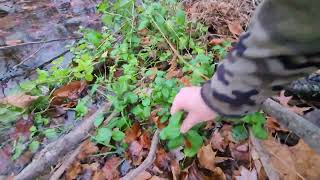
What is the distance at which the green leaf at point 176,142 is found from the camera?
1.45 meters

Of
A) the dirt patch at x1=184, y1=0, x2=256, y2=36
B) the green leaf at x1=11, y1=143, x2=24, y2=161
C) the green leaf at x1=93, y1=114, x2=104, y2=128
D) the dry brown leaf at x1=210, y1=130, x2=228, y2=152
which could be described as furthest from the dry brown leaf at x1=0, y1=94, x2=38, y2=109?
the dirt patch at x1=184, y1=0, x2=256, y2=36

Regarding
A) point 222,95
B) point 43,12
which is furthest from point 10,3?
point 222,95

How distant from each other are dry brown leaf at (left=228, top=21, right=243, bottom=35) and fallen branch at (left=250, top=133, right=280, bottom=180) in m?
0.94

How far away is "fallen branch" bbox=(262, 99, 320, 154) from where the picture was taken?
142 cm

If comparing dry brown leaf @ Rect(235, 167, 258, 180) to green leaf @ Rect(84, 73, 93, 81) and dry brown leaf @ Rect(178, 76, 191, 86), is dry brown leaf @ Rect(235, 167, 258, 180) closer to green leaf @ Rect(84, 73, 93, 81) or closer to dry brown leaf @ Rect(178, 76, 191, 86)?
dry brown leaf @ Rect(178, 76, 191, 86)

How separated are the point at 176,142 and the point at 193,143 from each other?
0.07 metres

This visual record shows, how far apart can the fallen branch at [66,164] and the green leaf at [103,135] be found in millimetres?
121

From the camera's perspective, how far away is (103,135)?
1628mm

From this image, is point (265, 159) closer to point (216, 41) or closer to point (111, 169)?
point (111, 169)

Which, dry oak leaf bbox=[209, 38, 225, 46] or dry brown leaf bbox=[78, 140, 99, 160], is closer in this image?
dry brown leaf bbox=[78, 140, 99, 160]

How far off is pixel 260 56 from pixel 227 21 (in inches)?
61.4

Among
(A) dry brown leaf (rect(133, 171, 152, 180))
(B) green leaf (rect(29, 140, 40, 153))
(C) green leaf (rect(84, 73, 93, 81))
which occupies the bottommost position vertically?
(B) green leaf (rect(29, 140, 40, 153))

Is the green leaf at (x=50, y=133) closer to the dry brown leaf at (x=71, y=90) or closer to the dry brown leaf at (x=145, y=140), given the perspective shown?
the dry brown leaf at (x=71, y=90)

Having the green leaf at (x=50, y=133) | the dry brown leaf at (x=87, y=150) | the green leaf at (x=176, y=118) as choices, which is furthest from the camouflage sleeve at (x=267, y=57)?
the green leaf at (x=50, y=133)
